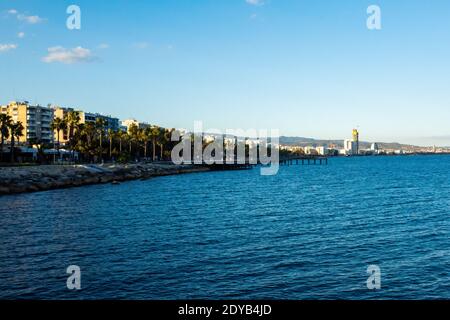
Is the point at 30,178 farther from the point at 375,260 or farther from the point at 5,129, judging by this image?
the point at 375,260

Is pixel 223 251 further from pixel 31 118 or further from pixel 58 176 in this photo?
pixel 31 118

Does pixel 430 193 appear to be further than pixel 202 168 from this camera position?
No

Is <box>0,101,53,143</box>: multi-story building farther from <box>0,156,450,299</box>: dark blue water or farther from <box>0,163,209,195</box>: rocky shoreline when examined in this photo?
<box>0,156,450,299</box>: dark blue water

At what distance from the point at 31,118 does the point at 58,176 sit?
107 m

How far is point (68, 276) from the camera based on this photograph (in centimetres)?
2427

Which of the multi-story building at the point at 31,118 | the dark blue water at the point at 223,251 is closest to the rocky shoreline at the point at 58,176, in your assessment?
the dark blue water at the point at 223,251

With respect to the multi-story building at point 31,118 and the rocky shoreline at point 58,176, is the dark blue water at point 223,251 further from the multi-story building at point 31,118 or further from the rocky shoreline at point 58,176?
the multi-story building at point 31,118

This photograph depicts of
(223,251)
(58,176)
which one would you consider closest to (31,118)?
(58,176)

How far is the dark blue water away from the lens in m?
22.5

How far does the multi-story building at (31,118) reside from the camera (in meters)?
186

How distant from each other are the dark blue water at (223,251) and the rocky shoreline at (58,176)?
21571mm
